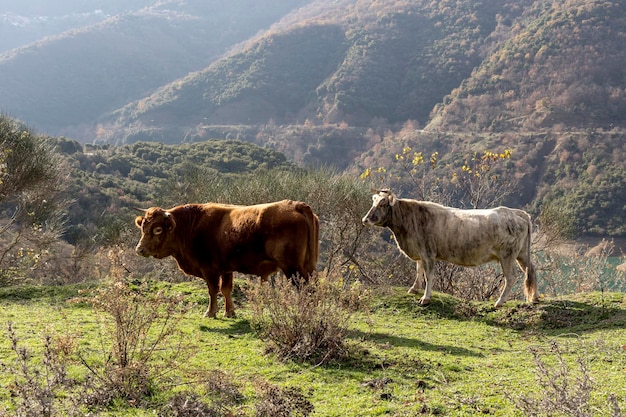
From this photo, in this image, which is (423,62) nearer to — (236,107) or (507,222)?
(236,107)

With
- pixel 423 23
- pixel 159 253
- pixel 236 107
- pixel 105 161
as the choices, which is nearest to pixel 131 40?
pixel 236 107

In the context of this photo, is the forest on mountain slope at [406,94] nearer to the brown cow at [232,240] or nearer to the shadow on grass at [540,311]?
the shadow on grass at [540,311]

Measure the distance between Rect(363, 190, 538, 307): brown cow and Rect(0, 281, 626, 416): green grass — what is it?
2.41ft

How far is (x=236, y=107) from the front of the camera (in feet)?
378

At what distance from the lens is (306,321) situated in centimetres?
734

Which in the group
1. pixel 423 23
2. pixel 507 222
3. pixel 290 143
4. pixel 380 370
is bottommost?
pixel 290 143

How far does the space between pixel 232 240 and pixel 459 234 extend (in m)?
4.23

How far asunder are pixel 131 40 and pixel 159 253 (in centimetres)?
18586

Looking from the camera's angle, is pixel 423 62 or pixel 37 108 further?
pixel 37 108

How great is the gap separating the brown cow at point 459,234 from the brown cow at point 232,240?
2.48 meters

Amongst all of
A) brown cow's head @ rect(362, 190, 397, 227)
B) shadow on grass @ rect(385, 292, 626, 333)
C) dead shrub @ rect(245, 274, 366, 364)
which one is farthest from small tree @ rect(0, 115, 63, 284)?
shadow on grass @ rect(385, 292, 626, 333)

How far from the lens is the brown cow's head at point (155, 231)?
404 inches

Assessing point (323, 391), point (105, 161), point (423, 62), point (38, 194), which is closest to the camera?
point (323, 391)

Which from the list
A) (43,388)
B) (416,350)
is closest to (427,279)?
(416,350)
